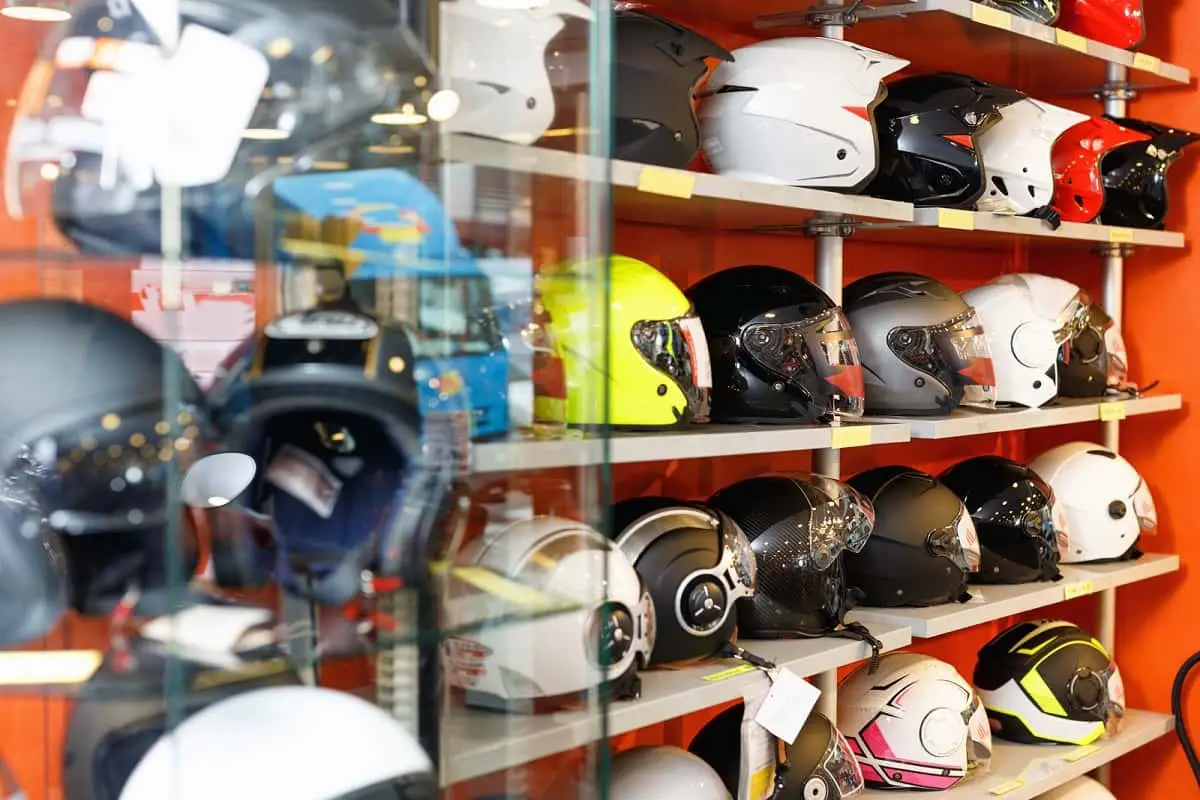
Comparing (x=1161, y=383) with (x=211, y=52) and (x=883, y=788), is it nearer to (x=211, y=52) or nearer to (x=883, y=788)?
(x=883, y=788)

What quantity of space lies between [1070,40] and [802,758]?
1.76 m

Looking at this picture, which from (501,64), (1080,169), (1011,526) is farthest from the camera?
(1080,169)

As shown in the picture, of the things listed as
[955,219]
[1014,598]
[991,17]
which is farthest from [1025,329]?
[991,17]

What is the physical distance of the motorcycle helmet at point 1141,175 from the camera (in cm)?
332

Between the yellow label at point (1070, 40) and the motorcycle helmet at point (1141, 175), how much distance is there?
347 mm

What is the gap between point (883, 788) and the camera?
268 cm

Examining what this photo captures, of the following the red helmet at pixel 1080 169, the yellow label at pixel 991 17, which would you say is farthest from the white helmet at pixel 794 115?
the red helmet at pixel 1080 169

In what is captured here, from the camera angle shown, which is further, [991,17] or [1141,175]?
[1141,175]

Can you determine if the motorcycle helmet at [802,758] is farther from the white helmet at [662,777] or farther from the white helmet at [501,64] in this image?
the white helmet at [501,64]

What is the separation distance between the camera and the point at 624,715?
188 cm

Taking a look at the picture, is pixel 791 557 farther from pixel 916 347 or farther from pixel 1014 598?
pixel 1014 598

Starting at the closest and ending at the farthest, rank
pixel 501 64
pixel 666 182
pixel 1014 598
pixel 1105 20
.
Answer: pixel 501 64 < pixel 666 182 < pixel 1014 598 < pixel 1105 20

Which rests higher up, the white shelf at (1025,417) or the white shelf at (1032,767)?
the white shelf at (1025,417)

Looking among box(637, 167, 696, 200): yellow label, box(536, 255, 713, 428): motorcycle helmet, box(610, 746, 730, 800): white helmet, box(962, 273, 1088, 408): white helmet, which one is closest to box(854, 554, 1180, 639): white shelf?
box(962, 273, 1088, 408): white helmet
